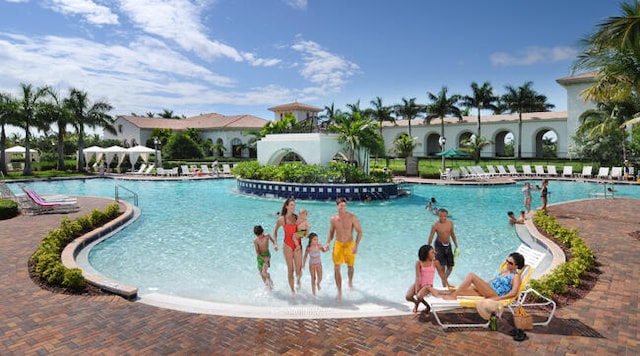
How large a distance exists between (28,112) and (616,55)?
120 ft

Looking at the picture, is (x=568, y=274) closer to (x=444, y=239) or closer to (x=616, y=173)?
(x=444, y=239)

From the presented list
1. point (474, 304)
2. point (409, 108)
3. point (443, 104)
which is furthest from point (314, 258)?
point (409, 108)

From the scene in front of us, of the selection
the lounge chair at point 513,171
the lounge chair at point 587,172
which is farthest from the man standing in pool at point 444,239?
the lounge chair at point 587,172

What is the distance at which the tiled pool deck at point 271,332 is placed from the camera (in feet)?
14.1

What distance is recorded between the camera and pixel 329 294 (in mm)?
6520

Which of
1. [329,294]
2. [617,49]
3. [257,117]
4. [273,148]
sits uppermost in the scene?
[257,117]

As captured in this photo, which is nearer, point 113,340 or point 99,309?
point 113,340

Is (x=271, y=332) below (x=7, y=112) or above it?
below

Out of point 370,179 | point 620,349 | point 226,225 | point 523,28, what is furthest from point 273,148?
point 620,349

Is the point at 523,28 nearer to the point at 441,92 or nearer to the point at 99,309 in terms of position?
the point at 441,92

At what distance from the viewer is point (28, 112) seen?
103 feet

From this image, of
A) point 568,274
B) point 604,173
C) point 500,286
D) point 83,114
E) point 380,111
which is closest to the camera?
point 500,286

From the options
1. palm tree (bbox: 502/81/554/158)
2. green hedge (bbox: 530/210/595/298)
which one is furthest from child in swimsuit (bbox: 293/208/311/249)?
palm tree (bbox: 502/81/554/158)

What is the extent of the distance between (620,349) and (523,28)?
69.1 ft
